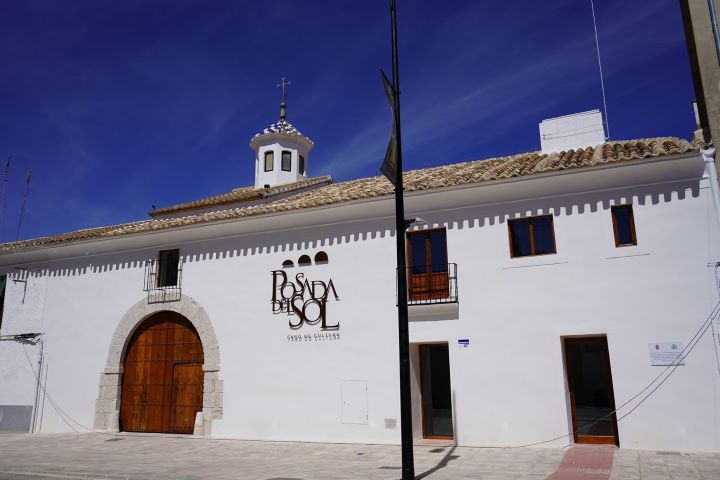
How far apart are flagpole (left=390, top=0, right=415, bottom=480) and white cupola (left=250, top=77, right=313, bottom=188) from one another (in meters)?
16.6

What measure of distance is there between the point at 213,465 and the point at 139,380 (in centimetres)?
601

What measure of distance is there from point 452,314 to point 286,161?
15.2 meters

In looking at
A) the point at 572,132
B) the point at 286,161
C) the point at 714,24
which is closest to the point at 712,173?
the point at 714,24

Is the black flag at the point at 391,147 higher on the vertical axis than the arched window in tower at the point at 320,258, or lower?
higher

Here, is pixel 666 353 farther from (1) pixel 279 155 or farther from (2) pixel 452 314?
(1) pixel 279 155

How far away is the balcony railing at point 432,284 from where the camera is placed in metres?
11.4

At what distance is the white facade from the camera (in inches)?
388

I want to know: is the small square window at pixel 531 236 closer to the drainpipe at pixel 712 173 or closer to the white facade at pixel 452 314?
the white facade at pixel 452 314

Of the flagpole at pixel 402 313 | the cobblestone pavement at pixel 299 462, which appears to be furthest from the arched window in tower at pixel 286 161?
the flagpole at pixel 402 313

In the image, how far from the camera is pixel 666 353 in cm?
966

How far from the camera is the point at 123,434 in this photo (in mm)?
13977

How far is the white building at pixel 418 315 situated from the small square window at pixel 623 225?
30mm

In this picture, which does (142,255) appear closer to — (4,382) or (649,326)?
(4,382)

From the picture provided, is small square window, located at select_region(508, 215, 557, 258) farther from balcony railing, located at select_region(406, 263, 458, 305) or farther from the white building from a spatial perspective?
balcony railing, located at select_region(406, 263, 458, 305)
